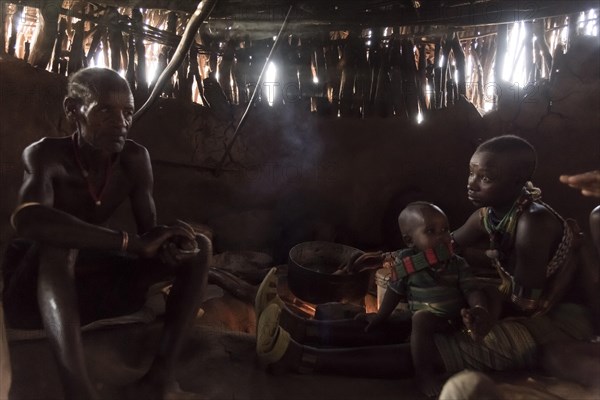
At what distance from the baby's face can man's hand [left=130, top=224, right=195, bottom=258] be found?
3.16ft

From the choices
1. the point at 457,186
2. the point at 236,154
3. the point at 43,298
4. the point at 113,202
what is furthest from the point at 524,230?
the point at 236,154

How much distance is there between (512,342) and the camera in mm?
2199

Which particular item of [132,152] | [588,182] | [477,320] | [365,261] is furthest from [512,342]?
[132,152]

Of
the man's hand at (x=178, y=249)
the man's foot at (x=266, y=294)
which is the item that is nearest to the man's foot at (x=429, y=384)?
A: the man's foot at (x=266, y=294)

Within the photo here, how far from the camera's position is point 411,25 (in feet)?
11.0

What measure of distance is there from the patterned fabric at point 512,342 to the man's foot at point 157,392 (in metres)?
1.07

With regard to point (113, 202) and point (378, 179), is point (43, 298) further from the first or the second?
point (378, 179)

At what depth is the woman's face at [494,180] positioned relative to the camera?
2152mm

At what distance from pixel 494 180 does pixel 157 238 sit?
4.57 ft

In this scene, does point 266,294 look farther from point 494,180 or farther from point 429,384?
point 494,180

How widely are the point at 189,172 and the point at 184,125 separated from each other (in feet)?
1.23

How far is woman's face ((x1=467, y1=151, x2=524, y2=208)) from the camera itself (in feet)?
7.06

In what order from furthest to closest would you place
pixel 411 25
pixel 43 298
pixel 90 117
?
1. pixel 411 25
2. pixel 90 117
3. pixel 43 298

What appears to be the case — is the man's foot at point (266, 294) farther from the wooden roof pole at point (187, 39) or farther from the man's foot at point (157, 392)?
the wooden roof pole at point (187, 39)
